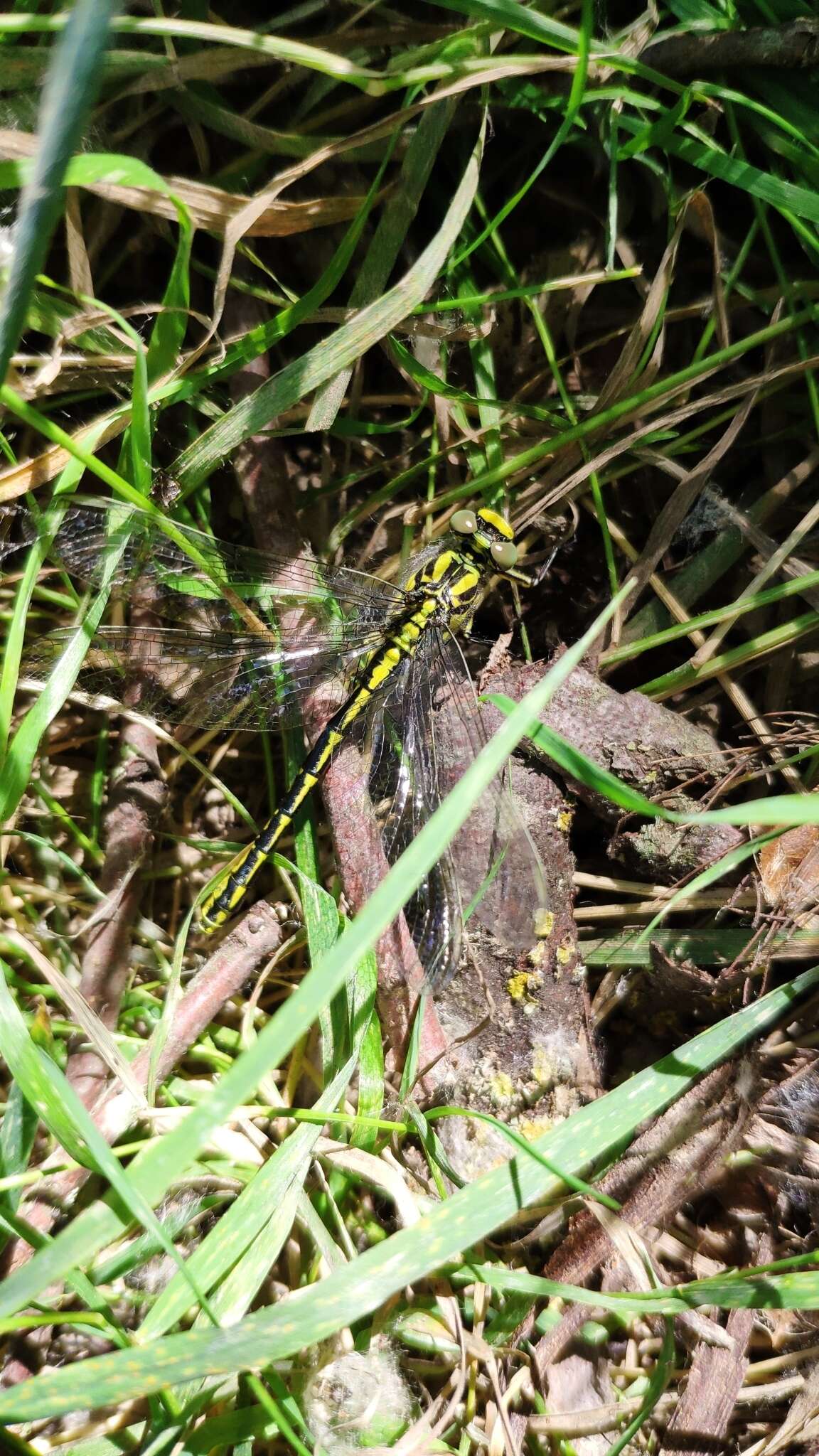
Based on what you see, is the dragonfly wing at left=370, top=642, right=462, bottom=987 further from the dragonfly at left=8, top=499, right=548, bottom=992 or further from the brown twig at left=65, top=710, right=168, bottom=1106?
Answer: the brown twig at left=65, top=710, right=168, bottom=1106

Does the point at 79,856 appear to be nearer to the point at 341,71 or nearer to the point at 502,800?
the point at 502,800

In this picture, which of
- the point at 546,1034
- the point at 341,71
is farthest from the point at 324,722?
the point at 341,71

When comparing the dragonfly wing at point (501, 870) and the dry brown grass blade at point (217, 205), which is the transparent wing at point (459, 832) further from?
the dry brown grass blade at point (217, 205)

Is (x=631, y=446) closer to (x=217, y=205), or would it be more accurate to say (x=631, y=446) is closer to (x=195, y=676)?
(x=217, y=205)

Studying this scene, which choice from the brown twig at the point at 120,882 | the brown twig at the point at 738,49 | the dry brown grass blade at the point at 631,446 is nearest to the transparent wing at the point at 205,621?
the brown twig at the point at 120,882

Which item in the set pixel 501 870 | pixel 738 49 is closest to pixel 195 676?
pixel 501 870
